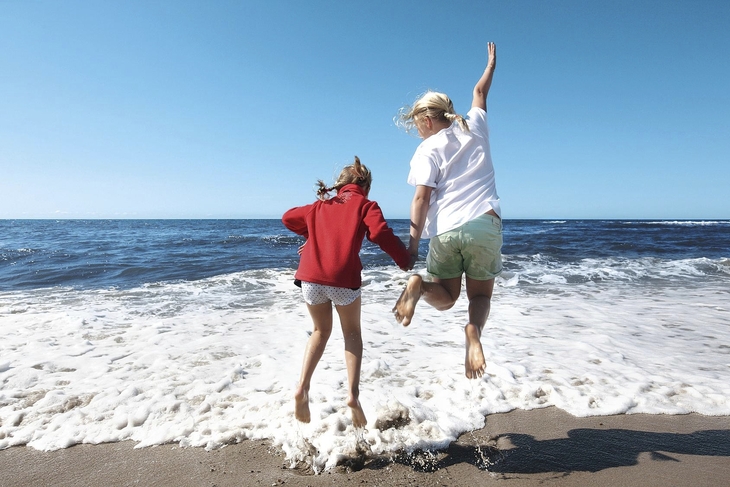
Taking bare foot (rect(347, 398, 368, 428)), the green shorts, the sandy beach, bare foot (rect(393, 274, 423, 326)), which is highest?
the green shorts

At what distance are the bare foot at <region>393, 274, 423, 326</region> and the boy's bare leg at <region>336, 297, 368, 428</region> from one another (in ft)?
0.84

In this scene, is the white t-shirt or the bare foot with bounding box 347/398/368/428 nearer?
the bare foot with bounding box 347/398/368/428

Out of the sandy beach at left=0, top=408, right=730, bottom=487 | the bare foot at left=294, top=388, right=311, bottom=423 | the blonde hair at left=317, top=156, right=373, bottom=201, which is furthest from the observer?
the blonde hair at left=317, top=156, right=373, bottom=201

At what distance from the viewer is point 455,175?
2684 millimetres

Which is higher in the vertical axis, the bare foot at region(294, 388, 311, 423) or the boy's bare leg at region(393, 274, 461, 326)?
the boy's bare leg at region(393, 274, 461, 326)

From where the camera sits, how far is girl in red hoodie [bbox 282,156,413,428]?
2436mm

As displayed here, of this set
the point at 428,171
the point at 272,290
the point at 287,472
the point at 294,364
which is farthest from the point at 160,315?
the point at 428,171

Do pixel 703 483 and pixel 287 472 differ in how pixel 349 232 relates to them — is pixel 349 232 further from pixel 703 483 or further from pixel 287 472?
pixel 703 483

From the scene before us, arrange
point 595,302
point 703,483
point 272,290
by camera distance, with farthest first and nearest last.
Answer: point 272,290 < point 595,302 < point 703,483

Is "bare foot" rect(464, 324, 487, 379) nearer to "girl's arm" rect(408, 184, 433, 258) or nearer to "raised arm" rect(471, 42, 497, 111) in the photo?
"girl's arm" rect(408, 184, 433, 258)

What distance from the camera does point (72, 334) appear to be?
4.86 meters

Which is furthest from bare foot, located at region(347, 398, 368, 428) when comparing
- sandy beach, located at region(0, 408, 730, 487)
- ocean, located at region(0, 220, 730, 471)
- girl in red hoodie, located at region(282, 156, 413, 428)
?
sandy beach, located at region(0, 408, 730, 487)

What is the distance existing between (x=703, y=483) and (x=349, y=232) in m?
2.27

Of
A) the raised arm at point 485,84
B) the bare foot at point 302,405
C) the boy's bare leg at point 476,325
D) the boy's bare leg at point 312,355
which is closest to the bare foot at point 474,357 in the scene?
the boy's bare leg at point 476,325
